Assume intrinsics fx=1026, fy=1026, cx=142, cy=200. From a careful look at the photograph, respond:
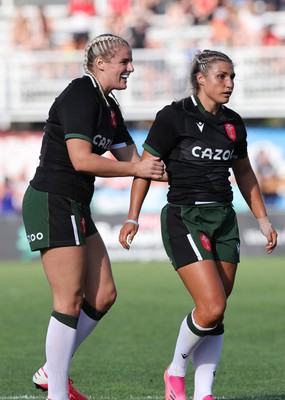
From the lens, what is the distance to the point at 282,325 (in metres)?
12.1

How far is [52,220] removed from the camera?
21.4 feet

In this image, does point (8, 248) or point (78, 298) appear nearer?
point (78, 298)

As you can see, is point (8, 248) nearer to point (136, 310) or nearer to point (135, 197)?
point (136, 310)

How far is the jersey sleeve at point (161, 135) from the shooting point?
6.74 m

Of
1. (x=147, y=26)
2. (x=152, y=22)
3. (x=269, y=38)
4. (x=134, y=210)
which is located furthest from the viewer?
(x=152, y=22)

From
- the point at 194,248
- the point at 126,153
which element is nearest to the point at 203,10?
the point at 126,153

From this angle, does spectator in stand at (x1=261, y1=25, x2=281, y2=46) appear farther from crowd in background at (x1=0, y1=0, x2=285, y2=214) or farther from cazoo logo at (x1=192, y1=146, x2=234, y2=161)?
cazoo logo at (x1=192, y1=146, x2=234, y2=161)

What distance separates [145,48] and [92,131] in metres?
19.8

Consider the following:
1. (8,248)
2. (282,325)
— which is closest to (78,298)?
(282,325)

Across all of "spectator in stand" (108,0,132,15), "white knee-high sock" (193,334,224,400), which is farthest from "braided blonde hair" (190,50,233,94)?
"spectator in stand" (108,0,132,15)

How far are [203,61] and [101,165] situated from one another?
109 cm

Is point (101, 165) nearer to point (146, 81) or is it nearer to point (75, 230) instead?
point (75, 230)

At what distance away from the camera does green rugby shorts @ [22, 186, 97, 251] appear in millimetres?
6469

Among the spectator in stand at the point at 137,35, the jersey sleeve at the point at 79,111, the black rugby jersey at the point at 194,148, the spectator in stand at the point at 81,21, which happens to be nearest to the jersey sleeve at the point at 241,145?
the black rugby jersey at the point at 194,148
